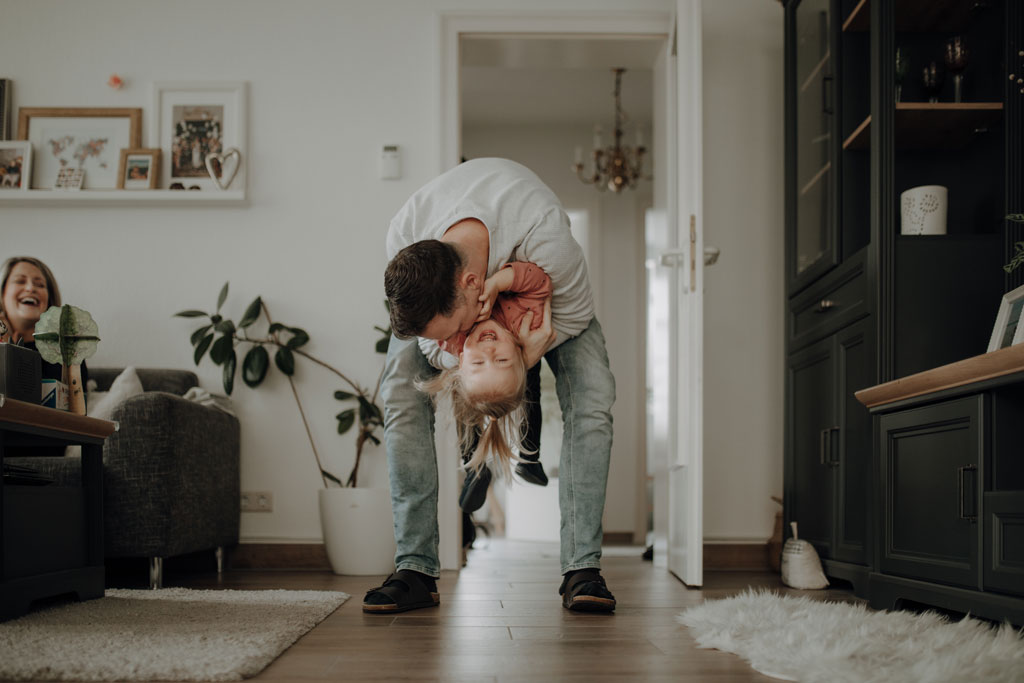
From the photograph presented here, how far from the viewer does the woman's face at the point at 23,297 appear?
302 centimetres

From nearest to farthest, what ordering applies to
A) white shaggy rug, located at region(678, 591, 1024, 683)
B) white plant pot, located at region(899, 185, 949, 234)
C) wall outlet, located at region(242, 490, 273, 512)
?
1. white shaggy rug, located at region(678, 591, 1024, 683)
2. white plant pot, located at region(899, 185, 949, 234)
3. wall outlet, located at region(242, 490, 273, 512)

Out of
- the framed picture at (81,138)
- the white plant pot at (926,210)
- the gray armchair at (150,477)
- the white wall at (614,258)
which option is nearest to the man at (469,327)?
the gray armchair at (150,477)

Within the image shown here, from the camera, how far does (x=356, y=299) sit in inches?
140

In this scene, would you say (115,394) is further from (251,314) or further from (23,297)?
(251,314)

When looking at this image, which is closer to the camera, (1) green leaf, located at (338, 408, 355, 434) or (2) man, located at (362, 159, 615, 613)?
(2) man, located at (362, 159, 615, 613)

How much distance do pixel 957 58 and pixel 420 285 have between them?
189 cm

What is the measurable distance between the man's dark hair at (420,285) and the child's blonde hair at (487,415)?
0.18 m

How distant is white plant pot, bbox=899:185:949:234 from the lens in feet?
8.45

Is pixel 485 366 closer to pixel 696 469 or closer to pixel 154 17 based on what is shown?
pixel 696 469

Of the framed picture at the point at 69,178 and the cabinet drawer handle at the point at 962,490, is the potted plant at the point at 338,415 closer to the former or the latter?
the framed picture at the point at 69,178

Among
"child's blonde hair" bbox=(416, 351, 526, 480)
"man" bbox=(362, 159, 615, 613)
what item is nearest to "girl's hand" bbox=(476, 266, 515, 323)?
"man" bbox=(362, 159, 615, 613)

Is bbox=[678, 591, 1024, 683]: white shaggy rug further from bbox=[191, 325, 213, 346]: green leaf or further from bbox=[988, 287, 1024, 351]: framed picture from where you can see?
bbox=[191, 325, 213, 346]: green leaf

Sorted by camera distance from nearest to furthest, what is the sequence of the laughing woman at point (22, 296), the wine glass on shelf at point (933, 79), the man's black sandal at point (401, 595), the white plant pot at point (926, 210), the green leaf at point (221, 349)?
the man's black sandal at point (401, 595) → the white plant pot at point (926, 210) → the wine glass on shelf at point (933, 79) → the laughing woman at point (22, 296) → the green leaf at point (221, 349)

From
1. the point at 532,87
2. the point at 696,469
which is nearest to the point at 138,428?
the point at 696,469
